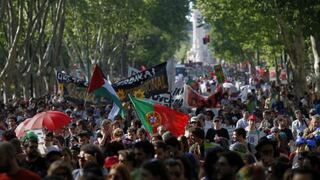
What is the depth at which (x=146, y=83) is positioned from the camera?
67.2 ft

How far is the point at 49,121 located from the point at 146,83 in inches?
138

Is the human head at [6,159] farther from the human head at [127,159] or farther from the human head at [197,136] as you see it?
the human head at [197,136]

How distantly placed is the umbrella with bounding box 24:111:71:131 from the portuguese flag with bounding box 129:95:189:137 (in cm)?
119

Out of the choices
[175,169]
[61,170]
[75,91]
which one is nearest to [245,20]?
[75,91]

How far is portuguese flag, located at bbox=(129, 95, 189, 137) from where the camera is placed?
1653cm

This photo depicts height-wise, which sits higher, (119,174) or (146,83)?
(146,83)

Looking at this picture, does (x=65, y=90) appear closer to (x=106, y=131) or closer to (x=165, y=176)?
(x=106, y=131)

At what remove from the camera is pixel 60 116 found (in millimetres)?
17641

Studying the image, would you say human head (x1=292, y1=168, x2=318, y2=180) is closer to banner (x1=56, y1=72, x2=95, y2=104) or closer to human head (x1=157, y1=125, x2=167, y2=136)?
human head (x1=157, y1=125, x2=167, y2=136)

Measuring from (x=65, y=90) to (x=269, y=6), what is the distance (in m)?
6.71

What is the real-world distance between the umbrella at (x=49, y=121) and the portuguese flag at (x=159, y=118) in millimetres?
1189

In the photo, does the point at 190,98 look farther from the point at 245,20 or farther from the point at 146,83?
the point at 245,20

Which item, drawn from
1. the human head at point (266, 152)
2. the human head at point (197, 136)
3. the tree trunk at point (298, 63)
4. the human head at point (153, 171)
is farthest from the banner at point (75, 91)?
the human head at point (153, 171)

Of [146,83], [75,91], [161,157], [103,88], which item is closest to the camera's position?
[161,157]
